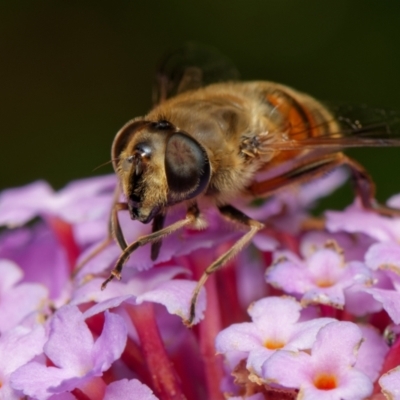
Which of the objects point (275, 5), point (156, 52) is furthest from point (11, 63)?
point (275, 5)

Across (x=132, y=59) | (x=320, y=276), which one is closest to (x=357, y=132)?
(x=320, y=276)

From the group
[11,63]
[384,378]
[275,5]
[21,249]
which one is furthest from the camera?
[11,63]

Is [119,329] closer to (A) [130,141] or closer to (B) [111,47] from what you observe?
(A) [130,141]

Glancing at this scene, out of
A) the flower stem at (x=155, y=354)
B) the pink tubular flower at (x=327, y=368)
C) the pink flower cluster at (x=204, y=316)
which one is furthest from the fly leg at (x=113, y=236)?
the pink tubular flower at (x=327, y=368)

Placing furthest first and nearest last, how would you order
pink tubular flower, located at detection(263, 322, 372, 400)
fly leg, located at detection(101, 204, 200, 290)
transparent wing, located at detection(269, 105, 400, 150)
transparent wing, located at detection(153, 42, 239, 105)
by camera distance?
transparent wing, located at detection(153, 42, 239, 105), transparent wing, located at detection(269, 105, 400, 150), fly leg, located at detection(101, 204, 200, 290), pink tubular flower, located at detection(263, 322, 372, 400)

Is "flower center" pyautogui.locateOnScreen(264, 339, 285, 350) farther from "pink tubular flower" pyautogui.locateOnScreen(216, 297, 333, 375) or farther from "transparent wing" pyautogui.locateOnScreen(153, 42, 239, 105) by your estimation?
"transparent wing" pyautogui.locateOnScreen(153, 42, 239, 105)

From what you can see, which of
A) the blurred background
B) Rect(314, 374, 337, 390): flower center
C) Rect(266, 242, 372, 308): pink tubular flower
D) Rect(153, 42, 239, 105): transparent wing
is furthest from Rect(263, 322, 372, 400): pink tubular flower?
the blurred background

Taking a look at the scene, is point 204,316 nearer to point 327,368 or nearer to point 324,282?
point 324,282
